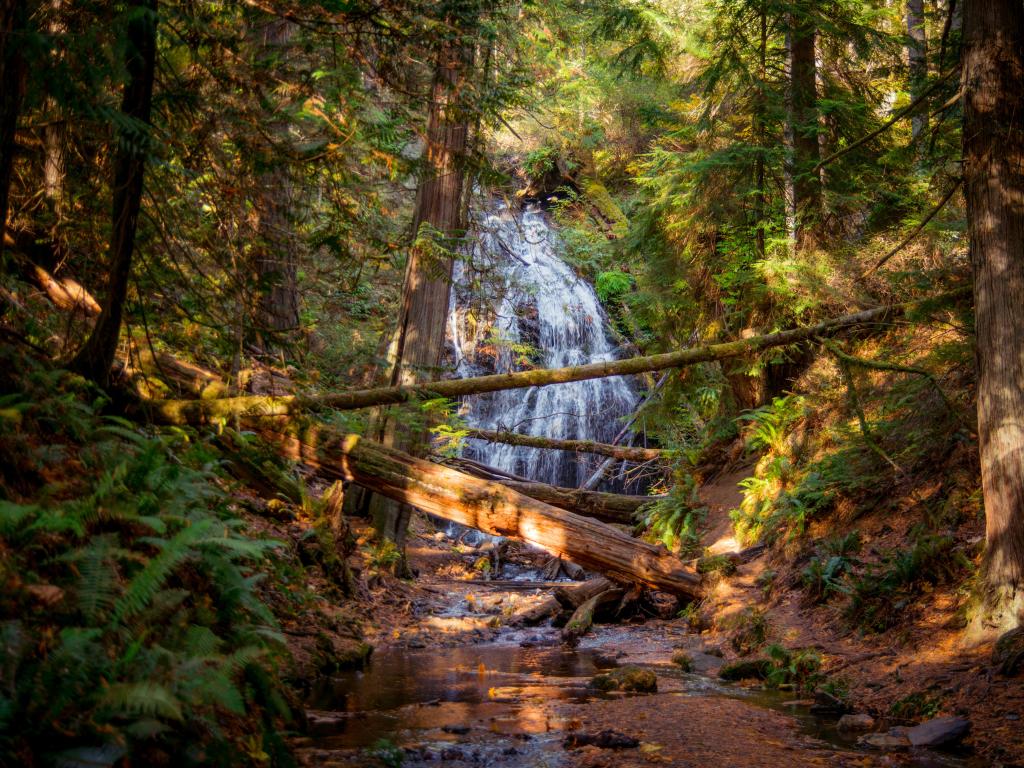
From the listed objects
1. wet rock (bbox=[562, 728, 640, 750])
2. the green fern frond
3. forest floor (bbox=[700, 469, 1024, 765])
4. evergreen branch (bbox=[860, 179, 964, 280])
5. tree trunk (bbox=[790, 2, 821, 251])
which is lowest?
wet rock (bbox=[562, 728, 640, 750])

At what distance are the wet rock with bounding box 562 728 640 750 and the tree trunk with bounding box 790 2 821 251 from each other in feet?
27.5

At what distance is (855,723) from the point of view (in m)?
5.07

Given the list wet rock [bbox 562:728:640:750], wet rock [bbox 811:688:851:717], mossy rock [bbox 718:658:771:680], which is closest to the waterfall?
mossy rock [bbox 718:658:771:680]

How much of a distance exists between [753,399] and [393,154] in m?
8.83

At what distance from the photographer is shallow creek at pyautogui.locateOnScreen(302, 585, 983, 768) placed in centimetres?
424

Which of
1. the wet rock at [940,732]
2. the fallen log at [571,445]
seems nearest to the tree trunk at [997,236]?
the wet rock at [940,732]

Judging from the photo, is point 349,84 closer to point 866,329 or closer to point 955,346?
point 955,346

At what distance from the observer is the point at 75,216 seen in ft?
19.1

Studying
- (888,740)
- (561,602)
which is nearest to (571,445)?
→ (561,602)

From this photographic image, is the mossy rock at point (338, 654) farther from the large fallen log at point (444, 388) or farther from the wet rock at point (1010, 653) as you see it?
the wet rock at point (1010, 653)

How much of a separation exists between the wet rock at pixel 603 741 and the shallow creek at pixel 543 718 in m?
0.07

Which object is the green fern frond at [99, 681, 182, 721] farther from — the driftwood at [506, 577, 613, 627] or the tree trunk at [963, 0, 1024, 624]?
the driftwood at [506, 577, 613, 627]

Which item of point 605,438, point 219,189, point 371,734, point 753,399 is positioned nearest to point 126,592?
point 371,734

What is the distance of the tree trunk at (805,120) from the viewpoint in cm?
1098
